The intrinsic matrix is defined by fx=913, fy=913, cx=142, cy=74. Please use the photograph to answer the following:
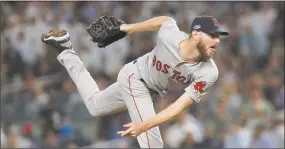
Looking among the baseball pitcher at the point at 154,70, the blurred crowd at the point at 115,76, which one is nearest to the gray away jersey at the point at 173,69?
the baseball pitcher at the point at 154,70

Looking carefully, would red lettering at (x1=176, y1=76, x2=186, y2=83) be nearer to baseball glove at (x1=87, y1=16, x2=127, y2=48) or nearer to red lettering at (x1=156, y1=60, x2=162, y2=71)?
red lettering at (x1=156, y1=60, x2=162, y2=71)

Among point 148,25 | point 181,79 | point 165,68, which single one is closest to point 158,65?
point 165,68

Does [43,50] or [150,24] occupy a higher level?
[150,24]

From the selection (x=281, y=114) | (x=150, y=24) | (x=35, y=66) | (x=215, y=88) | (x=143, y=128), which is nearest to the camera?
(x=143, y=128)

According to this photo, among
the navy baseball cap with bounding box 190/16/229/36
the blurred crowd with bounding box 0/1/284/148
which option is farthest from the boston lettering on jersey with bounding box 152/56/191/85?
the blurred crowd with bounding box 0/1/284/148

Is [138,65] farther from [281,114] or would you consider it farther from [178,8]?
[178,8]

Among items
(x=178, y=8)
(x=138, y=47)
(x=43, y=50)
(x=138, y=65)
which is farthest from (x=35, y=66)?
(x=138, y=65)

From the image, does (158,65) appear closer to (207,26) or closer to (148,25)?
(148,25)
